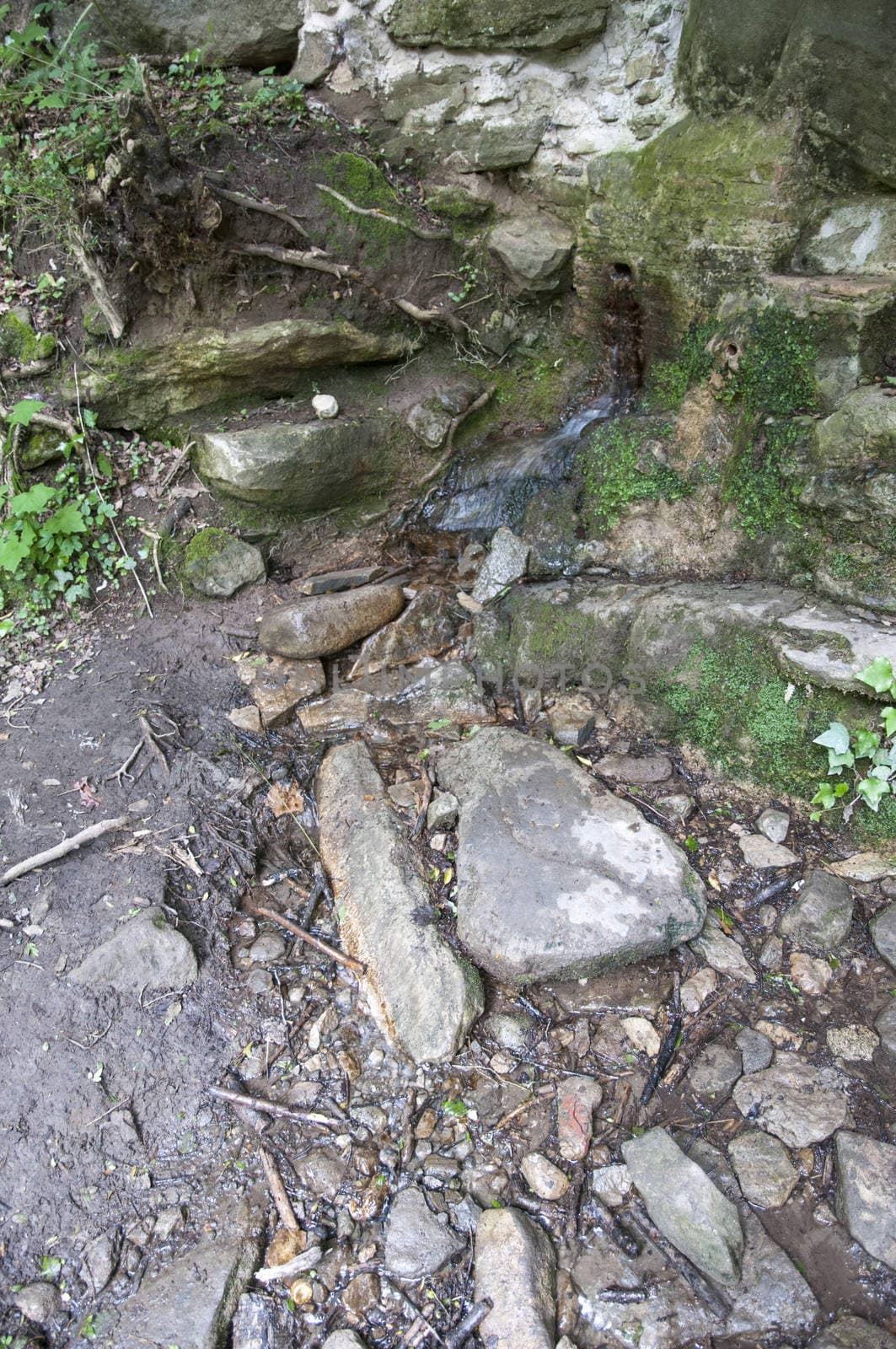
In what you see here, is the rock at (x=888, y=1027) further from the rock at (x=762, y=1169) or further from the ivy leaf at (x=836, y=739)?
the ivy leaf at (x=836, y=739)

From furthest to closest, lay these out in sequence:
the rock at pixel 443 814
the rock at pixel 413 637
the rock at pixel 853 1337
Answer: the rock at pixel 413 637, the rock at pixel 443 814, the rock at pixel 853 1337

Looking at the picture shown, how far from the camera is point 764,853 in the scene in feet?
11.5

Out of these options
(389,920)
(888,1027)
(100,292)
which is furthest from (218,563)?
(888,1027)

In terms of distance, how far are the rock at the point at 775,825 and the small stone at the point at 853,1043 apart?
84 cm

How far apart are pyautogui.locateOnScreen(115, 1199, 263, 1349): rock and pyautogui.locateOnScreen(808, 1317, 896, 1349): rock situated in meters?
1.71

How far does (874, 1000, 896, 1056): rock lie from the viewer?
9.39ft

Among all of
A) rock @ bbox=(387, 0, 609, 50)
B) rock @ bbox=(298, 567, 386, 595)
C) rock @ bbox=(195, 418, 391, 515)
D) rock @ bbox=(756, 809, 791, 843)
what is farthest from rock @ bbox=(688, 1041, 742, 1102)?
rock @ bbox=(387, 0, 609, 50)

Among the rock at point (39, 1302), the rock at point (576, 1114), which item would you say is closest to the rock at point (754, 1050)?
the rock at point (576, 1114)

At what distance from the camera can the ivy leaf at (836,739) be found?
131 inches

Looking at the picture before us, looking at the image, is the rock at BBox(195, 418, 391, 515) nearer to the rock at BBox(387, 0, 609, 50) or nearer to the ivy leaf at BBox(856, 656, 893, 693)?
the rock at BBox(387, 0, 609, 50)

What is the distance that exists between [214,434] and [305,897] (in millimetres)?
2940

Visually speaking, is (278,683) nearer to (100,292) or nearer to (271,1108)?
(271,1108)

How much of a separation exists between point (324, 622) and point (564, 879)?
6.75ft

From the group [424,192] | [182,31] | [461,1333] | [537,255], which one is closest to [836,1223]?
[461,1333]
